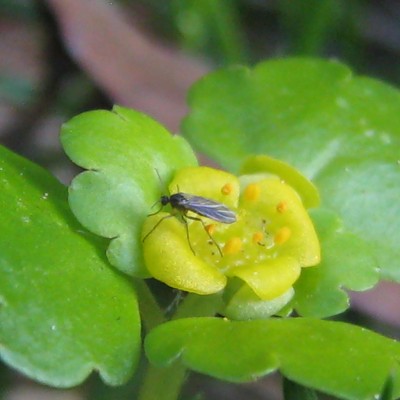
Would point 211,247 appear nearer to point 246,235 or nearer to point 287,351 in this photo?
point 246,235

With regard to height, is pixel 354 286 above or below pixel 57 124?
above

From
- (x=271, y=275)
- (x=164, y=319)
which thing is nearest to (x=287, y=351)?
(x=271, y=275)

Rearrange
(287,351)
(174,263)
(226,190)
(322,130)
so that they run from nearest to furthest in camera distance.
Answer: (287,351) → (174,263) → (226,190) → (322,130)

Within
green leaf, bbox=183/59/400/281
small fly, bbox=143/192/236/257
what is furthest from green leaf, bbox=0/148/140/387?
green leaf, bbox=183/59/400/281

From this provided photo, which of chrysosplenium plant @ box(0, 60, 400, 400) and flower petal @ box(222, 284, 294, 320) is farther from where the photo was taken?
flower petal @ box(222, 284, 294, 320)

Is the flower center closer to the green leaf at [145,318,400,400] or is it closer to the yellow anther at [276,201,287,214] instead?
the yellow anther at [276,201,287,214]

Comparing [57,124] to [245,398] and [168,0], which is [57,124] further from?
[245,398]

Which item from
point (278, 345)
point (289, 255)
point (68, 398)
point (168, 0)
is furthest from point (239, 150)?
point (168, 0)
